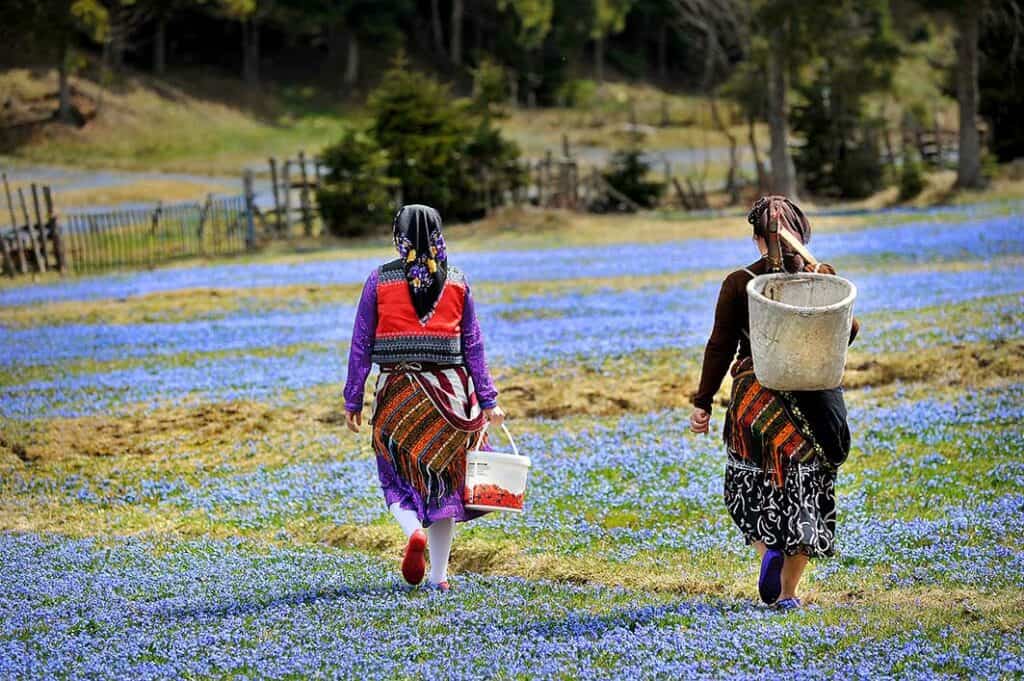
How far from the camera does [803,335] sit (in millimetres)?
5992

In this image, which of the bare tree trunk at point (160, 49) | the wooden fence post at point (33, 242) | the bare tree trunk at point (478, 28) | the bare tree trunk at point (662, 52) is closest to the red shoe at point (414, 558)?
the wooden fence post at point (33, 242)

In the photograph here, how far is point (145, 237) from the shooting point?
3011 cm

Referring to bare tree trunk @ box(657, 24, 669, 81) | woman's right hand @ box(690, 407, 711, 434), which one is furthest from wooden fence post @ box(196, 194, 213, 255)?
bare tree trunk @ box(657, 24, 669, 81)

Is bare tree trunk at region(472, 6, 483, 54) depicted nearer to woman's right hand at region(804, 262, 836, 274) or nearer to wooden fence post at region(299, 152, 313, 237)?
wooden fence post at region(299, 152, 313, 237)

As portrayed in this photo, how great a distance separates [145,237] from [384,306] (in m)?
24.3

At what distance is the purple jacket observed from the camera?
7.03 metres

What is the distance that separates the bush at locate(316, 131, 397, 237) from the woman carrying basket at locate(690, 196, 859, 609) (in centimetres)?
2744

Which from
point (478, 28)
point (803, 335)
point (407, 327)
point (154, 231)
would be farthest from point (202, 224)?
point (478, 28)

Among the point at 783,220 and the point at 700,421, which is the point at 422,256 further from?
the point at 783,220

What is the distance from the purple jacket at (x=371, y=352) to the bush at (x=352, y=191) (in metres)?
26.6

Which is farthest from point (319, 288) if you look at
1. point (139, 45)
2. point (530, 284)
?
point (139, 45)

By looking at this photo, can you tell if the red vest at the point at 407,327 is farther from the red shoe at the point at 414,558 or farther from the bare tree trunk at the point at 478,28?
the bare tree trunk at the point at 478,28

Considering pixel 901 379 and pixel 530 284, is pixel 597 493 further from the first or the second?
pixel 530 284

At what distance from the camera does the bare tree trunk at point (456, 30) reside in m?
67.7
